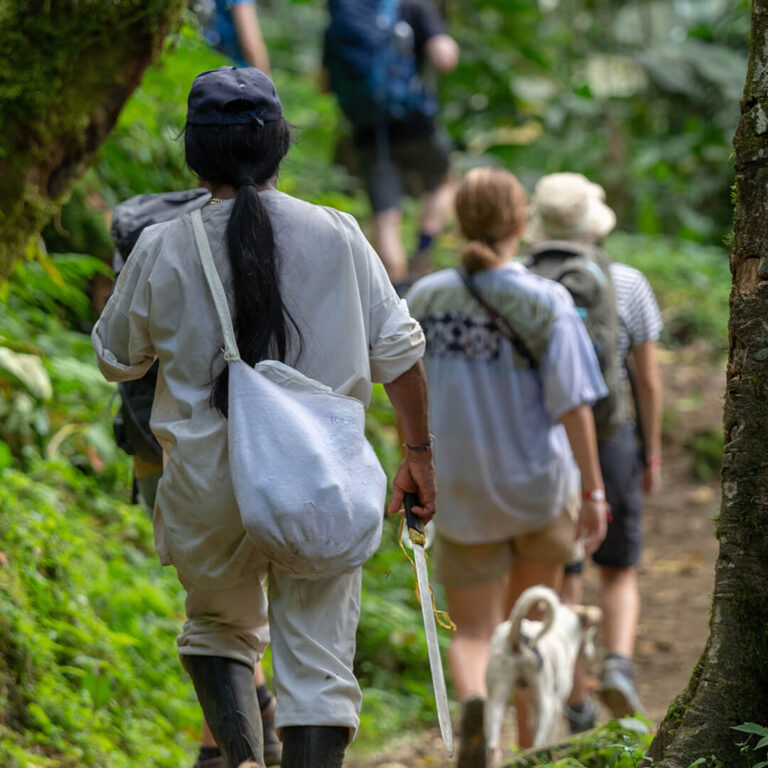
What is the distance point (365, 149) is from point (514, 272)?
14.6ft

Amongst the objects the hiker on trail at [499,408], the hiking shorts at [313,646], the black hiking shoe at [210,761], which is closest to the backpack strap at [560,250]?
the hiker on trail at [499,408]

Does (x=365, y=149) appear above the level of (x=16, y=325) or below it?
above

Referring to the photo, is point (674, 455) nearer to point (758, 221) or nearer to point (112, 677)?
point (112, 677)

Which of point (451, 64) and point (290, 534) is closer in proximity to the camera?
point (290, 534)

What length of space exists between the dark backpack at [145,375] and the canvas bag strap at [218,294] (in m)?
0.80

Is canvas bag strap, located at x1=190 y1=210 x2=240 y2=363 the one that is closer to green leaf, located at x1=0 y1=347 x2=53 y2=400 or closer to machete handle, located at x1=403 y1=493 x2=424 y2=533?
machete handle, located at x1=403 y1=493 x2=424 y2=533

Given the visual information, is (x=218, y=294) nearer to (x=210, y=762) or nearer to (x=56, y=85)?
(x=210, y=762)

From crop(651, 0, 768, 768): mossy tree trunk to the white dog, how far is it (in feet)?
4.92

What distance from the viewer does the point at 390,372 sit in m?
3.01

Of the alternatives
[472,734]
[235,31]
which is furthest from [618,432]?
[235,31]

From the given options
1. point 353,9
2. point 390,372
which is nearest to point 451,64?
point 353,9

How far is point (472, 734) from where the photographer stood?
13.6 feet

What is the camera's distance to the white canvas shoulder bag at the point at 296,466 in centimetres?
270

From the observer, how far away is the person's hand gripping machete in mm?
2883
